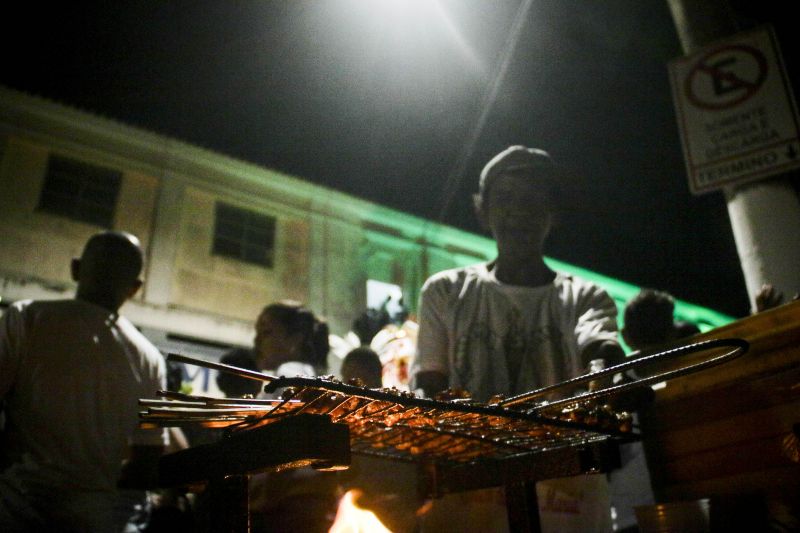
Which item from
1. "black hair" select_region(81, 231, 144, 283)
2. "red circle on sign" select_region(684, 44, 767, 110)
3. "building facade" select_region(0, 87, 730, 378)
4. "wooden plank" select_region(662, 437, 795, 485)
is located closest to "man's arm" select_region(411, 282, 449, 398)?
"wooden plank" select_region(662, 437, 795, 485)

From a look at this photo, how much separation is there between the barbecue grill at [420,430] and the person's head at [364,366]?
8.33ft

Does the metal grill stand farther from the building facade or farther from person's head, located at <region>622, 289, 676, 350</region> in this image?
the building facade

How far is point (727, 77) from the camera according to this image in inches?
189

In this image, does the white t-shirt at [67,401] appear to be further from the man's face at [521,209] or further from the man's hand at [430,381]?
the man's face at [521,209]

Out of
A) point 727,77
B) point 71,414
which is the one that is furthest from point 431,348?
point 727,77

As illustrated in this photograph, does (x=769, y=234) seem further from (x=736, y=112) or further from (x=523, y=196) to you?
(x=523, y=196)

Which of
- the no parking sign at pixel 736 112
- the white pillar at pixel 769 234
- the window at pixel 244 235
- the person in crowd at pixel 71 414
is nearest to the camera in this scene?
the person in crowd at pixel 71 414

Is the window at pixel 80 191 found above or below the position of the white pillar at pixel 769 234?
above

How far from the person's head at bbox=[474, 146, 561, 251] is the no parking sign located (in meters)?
1.71

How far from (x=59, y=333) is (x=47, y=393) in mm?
343

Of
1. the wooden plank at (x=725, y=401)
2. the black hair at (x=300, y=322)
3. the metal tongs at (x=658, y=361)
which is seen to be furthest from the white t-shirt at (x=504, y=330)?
the metal tongs at (x=658, y=361)

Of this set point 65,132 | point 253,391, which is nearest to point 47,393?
point 253,391

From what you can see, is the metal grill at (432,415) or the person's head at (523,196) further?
the person's head at (523,196)

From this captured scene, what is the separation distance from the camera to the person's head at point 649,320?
5.13 metres
